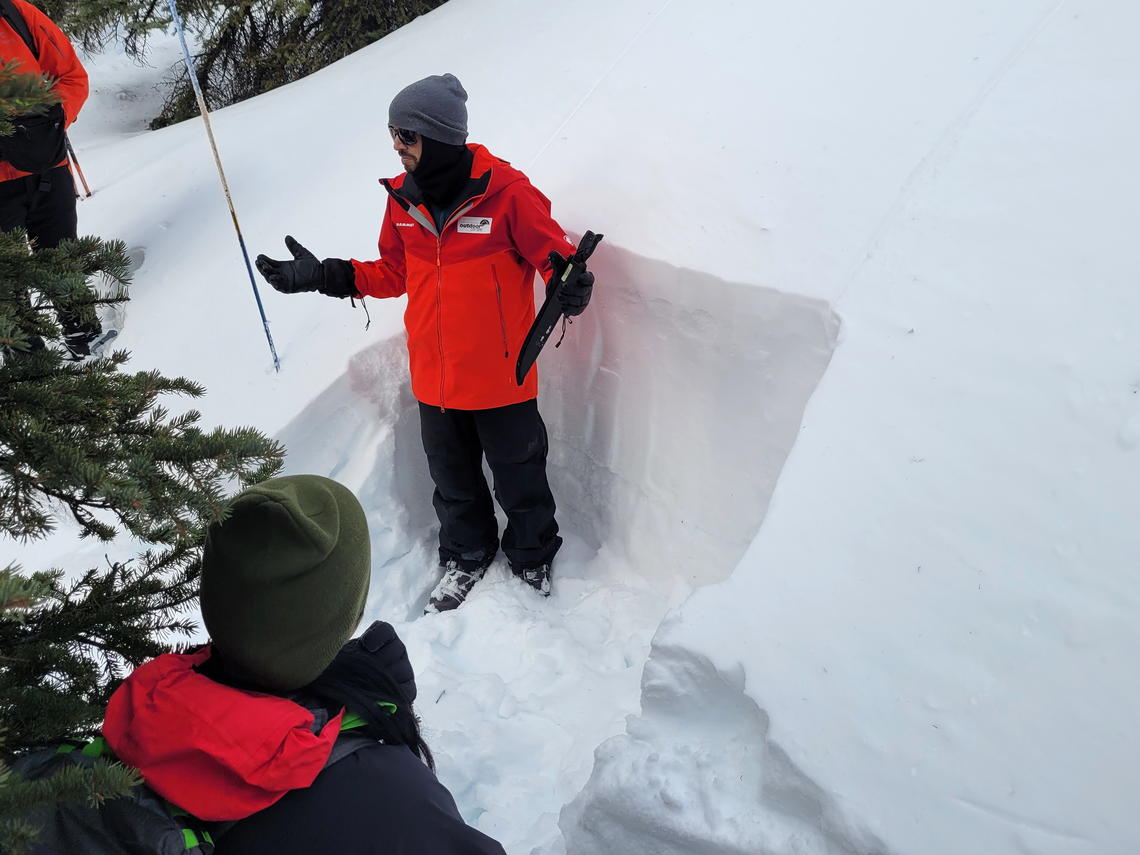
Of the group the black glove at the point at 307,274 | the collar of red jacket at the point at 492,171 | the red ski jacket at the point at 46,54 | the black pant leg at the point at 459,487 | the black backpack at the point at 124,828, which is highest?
the black backpack at the point at 124,828

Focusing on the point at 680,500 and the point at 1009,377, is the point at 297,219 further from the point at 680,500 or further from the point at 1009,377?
the point at 1009,377

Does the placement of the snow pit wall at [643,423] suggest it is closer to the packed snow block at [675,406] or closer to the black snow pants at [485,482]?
the packed snow block at [675,406]

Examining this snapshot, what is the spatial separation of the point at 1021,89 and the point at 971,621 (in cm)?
233

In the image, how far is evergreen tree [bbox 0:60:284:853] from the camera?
5.16ft

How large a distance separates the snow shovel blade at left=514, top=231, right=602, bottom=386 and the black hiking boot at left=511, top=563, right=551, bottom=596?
0.94m

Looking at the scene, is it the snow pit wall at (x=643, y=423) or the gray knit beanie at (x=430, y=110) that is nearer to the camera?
the gray knit beanie at (x=430, y=110)

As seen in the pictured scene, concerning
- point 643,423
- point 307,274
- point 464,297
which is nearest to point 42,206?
point 307,274

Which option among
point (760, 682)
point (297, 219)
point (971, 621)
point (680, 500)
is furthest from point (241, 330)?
point (971, 621)

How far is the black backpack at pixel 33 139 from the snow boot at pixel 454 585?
317 centimetres

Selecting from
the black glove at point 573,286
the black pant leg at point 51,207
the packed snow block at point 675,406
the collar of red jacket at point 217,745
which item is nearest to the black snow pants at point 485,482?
the packed snow block at point 675,406

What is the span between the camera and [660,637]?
8.34 feet

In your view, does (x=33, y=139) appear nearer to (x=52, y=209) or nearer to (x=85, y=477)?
(x=52, y=209)

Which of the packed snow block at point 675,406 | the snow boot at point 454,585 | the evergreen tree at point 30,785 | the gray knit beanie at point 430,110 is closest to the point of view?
the evergreen tree at point 30,785

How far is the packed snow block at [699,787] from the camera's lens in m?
2.18
